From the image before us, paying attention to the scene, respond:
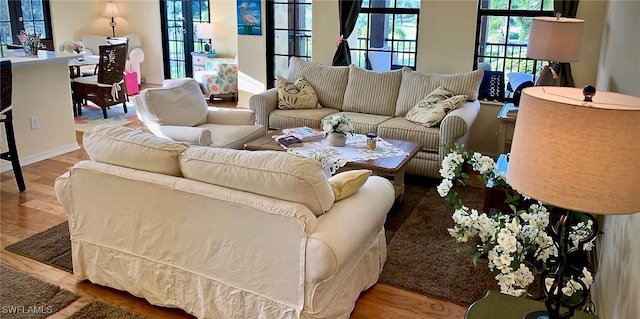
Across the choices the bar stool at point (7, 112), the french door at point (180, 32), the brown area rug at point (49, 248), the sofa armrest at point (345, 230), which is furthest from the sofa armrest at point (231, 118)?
the french door at point (180, 32)

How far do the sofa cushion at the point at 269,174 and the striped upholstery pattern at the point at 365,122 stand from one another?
8.40 feet

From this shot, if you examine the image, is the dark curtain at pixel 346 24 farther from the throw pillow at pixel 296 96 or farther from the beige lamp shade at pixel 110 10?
the beige lamp shade at pixel 110 10

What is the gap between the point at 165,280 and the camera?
8.84 ft

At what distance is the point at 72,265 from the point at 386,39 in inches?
167

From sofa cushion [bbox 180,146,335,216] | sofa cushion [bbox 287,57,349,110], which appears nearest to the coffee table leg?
sofa cushion [bbox 287,57,349,110]

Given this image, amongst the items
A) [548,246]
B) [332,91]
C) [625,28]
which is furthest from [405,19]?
[548,246]

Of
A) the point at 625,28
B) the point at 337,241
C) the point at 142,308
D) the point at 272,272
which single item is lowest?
the point at 142,308

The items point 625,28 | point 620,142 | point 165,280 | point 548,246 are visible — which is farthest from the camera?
point 625,28

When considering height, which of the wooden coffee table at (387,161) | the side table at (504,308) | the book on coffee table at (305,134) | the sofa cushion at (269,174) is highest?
the sofa cushion at (269,174)

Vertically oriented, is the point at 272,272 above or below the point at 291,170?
below

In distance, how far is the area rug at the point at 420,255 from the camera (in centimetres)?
303

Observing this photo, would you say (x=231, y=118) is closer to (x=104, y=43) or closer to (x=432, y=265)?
(x=432, y=265)

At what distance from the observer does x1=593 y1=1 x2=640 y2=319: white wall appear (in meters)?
1.84

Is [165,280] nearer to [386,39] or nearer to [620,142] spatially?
[620,142]
